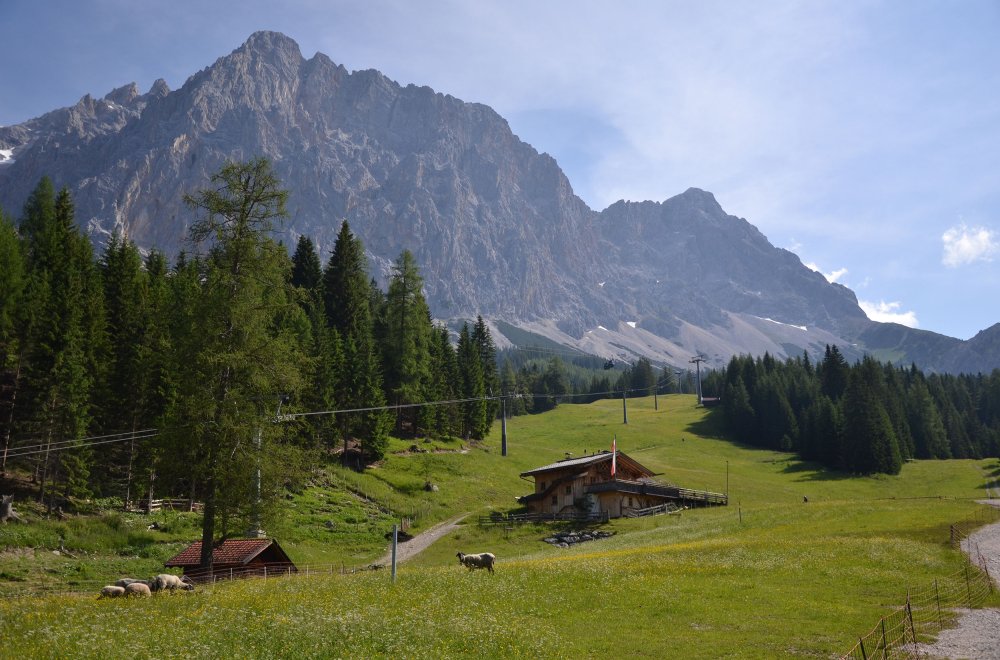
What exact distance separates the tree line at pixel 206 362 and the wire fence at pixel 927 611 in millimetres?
22838

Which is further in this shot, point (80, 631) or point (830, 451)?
point (830, 451)

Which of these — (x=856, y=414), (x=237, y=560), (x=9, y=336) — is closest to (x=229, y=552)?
(x=237, y=560)

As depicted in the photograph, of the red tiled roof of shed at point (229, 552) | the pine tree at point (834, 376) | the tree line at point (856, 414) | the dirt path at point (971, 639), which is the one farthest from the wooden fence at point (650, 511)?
the pine tree at point (834, 376)

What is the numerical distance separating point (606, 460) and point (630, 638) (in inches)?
2046

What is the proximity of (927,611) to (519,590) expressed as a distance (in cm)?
1381

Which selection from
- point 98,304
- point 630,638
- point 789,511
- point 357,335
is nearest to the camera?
point 630,638

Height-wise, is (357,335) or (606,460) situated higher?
(357,335)

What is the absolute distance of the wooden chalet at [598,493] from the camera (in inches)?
2621

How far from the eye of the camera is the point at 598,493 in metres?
66.8

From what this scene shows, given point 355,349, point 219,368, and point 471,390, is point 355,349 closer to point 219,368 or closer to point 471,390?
point 471,390

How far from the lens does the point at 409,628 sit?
59.4 ft

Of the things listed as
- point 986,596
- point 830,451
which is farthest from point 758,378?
point 986,596

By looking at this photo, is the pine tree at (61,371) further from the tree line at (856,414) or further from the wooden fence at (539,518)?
the tree line at (856,414)

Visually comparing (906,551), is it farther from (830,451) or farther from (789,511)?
(830,451)
